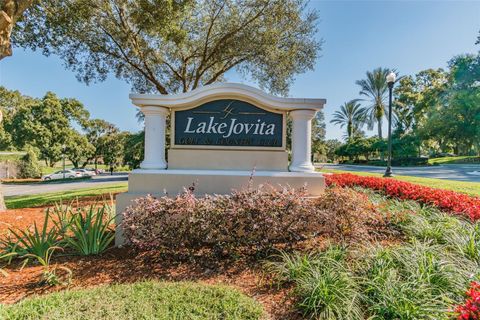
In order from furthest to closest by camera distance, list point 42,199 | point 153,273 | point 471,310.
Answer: point 42,199, point 153,273, point 471,310

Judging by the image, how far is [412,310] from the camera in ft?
7.18

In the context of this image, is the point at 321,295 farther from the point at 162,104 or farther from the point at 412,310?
the point at 162,104

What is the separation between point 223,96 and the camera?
502 cm

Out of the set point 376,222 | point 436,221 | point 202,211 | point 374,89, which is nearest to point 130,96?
point 202,211

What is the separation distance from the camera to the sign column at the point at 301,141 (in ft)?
16.5

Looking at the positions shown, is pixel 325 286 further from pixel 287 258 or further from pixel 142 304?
pixel 142 304

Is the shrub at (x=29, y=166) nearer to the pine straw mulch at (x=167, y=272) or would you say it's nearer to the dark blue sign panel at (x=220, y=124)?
the pine straw mulch at (x=167, y=272)

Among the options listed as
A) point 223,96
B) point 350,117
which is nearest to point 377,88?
point 350,117

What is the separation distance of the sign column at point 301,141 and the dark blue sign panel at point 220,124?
641 millimetres

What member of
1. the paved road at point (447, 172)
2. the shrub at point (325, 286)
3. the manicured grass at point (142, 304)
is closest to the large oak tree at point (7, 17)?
the manicured grass at point (142, 304)

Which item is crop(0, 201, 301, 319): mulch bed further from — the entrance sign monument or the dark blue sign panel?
the dark blue sign panel

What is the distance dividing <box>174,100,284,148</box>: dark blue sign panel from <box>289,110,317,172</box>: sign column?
641 millimetres

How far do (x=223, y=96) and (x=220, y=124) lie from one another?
569 millimetres

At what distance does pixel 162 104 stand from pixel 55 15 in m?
5.79
